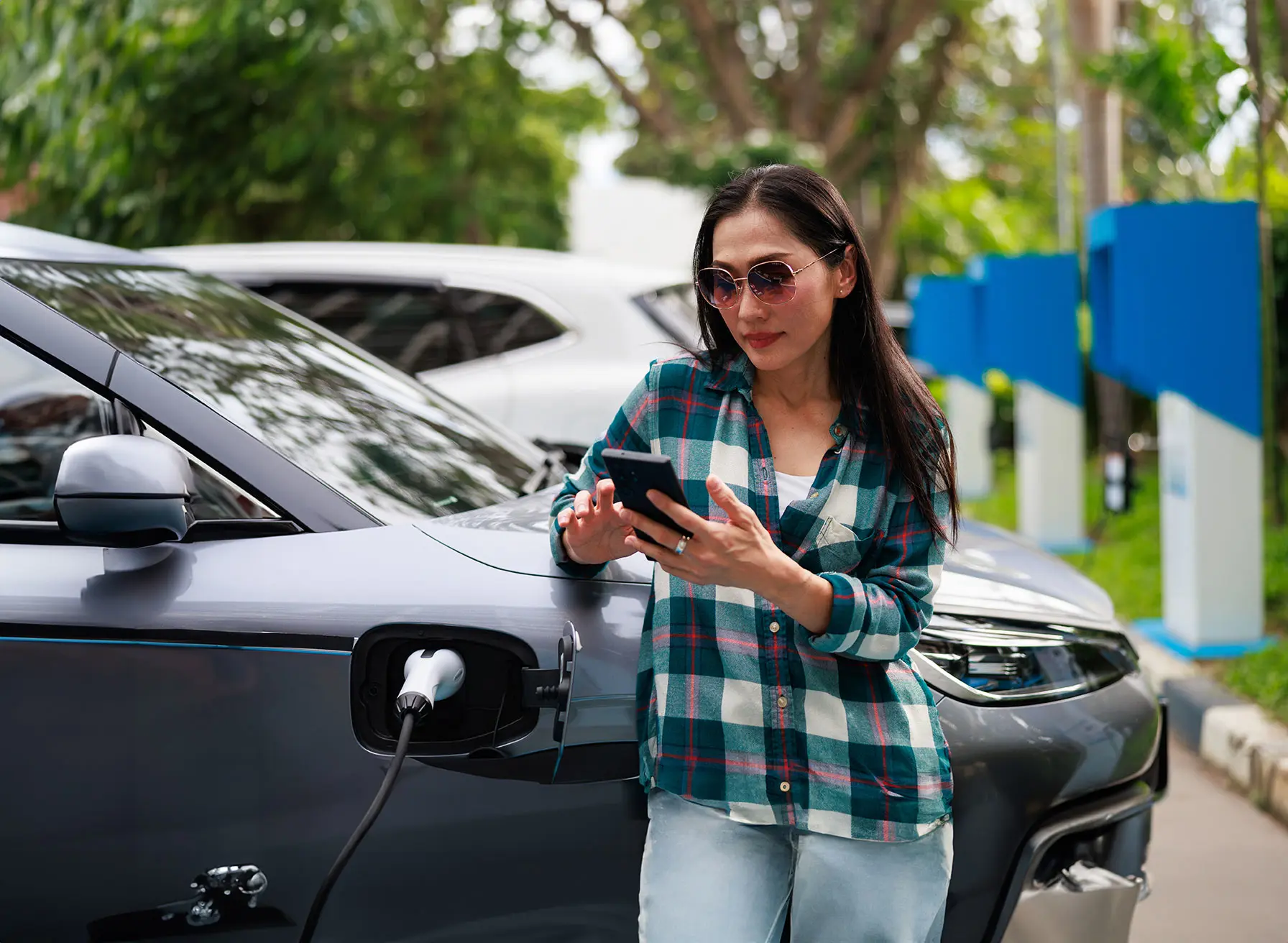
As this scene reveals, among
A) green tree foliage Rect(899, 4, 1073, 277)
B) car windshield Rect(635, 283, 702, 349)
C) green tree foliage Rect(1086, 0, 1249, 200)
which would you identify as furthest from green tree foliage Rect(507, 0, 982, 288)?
car windshield Rect(635, 283, 702, 349)

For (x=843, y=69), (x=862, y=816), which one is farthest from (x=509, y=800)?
(x=843, y=69)

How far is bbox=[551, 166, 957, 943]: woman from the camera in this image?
1.95 meters

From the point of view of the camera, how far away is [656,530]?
1.77 metres

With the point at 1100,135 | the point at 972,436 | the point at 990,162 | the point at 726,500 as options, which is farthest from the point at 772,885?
the point at 990,162

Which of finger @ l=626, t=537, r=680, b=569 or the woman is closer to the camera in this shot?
finger @ l=626, t=537, r=680, b=569

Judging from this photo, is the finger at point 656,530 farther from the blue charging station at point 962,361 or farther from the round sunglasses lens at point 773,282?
the blue charging station at point 962,361

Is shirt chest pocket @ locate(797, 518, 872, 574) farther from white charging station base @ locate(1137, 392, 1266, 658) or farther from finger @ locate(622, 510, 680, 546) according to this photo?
white charging station base @ locate(1137, 392, 1266, 658)

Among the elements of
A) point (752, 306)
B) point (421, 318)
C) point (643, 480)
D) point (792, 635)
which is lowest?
point (792, 635)

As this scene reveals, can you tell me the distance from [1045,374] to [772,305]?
7.44 meters

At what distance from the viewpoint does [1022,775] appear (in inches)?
90.4

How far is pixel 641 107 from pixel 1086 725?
16.3 meters

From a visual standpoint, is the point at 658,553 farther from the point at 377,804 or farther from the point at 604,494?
the point at 377,804

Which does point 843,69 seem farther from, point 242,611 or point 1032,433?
point 242,611

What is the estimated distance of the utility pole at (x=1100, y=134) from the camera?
10648 millimetres
